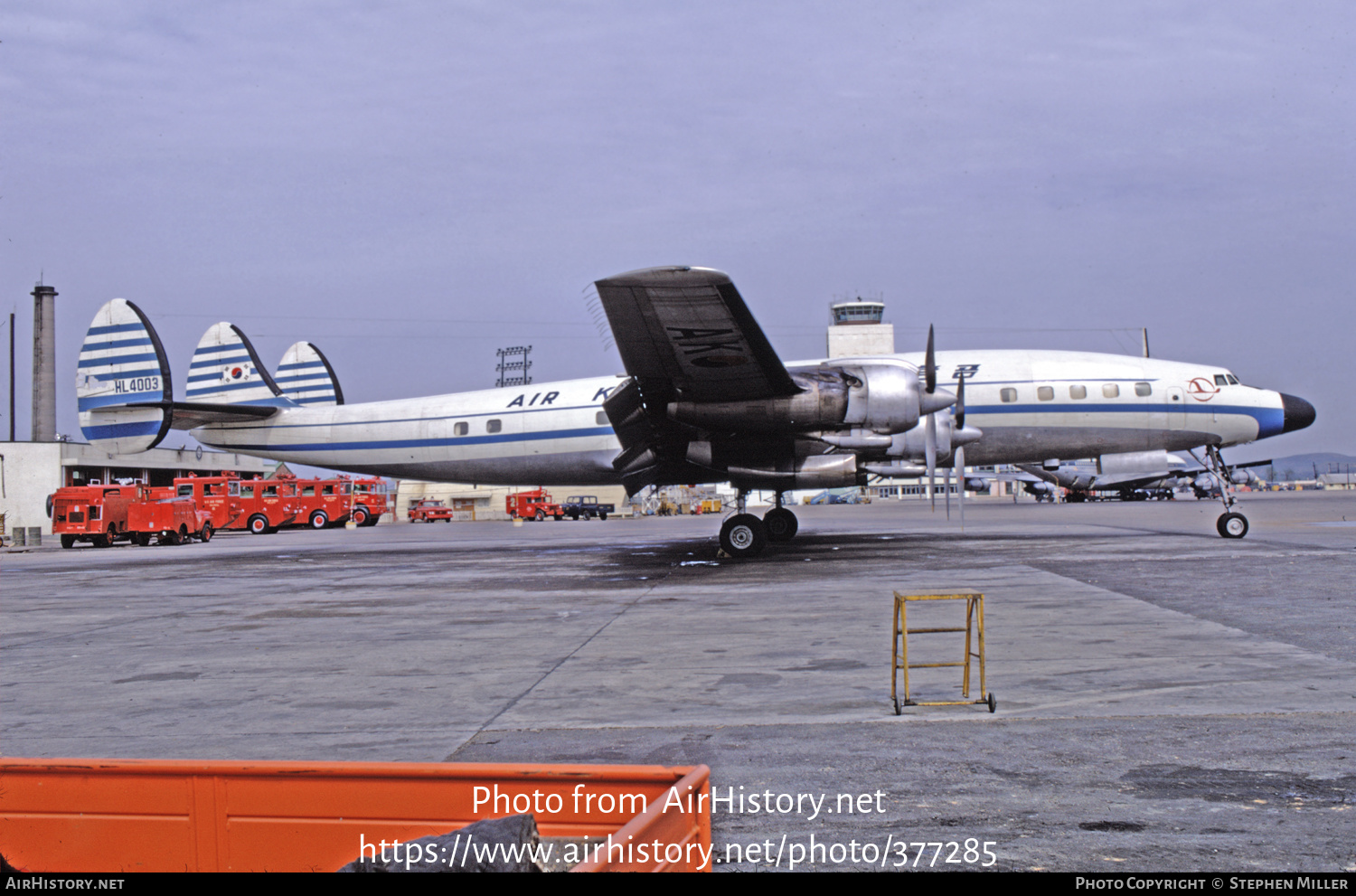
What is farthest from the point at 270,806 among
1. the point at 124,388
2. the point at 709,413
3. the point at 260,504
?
the point at 260,504

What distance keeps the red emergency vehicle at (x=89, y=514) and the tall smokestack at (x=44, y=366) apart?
44089 millimetres

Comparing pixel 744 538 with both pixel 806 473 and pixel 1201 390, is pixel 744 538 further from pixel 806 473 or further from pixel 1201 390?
pixel 1201 390

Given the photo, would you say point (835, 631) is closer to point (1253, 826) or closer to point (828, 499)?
point (1253, 826)

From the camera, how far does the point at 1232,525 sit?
22.0 meters

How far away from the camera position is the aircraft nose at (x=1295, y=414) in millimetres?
23078

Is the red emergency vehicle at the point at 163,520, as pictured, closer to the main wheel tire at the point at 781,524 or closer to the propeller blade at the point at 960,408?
the main wheel tire at the point at 781,524

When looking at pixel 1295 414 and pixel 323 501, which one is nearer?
pixel 1295 414

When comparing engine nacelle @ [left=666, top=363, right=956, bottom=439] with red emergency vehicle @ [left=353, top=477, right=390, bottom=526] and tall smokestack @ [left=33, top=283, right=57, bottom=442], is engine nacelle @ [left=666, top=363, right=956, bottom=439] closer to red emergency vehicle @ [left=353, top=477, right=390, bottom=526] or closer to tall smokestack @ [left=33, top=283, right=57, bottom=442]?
red emergency vehicle @ [left=353, top=477, right=390, bottom=526]

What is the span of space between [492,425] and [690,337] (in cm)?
1007

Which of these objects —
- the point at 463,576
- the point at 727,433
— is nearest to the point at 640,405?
the point at 727,433

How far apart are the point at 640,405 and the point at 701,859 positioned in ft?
55.7

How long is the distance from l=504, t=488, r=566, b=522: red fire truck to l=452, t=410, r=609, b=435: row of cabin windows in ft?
132

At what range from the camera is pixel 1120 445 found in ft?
75.3
